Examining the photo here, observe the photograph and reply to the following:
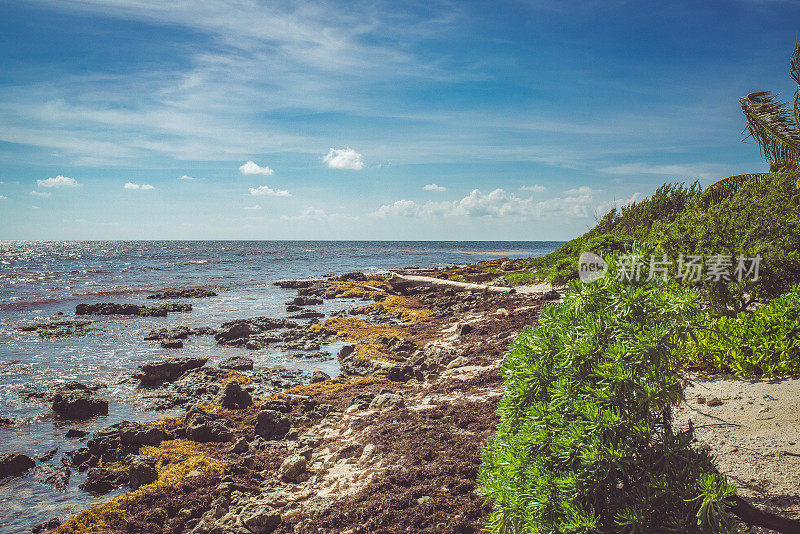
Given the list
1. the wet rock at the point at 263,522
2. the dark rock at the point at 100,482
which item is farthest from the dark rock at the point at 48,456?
the wet rock at the point at 263,522

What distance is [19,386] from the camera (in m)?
11.3

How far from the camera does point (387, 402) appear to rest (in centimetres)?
817

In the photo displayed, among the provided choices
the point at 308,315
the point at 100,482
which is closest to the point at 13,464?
the point at 100,482

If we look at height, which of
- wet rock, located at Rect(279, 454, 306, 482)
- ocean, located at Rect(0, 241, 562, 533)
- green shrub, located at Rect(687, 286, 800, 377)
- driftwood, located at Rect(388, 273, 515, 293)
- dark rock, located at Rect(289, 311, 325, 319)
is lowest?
ocean, located at Rect(0, 241, 562, 533)

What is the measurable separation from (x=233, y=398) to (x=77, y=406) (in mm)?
3278

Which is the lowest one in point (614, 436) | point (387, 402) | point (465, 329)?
point (387, 402)

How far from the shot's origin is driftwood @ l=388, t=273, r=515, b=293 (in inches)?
851

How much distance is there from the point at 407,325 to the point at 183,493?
39.0ft

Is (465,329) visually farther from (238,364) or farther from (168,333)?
(168,333)

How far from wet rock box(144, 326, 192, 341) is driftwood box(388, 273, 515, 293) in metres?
13.5

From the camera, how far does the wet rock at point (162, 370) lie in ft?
38.4

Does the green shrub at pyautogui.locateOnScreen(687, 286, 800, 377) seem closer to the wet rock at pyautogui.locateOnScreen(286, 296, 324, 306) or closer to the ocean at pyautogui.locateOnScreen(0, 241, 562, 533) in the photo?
the ocean at pyautogui.locateOnScreen(0, 241, 562, 533)

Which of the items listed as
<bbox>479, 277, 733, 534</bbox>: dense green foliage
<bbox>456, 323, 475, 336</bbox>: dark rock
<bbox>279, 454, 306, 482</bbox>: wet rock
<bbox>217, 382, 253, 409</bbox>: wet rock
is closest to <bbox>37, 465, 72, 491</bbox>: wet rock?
<bbox>217, 382, 253, 409</bbox>: wet rock

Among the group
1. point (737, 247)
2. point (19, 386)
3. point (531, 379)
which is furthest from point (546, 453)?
point (19, 386)
